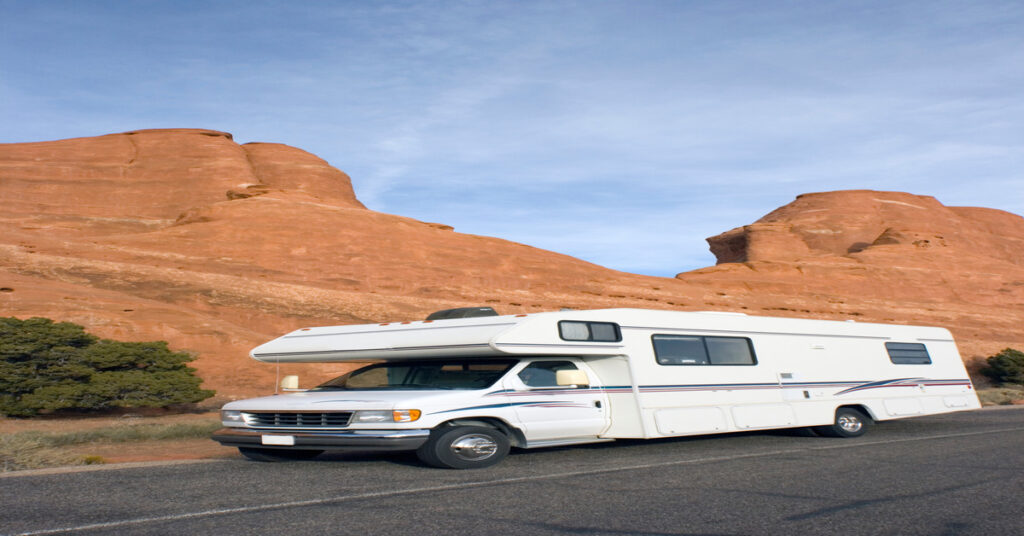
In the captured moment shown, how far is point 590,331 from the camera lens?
30.0 feet

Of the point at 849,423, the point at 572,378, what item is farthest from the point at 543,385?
the point at 849,423

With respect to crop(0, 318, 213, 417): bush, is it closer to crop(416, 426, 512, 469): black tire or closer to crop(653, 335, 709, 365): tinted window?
crop(416, 426, 512, 469): black tire

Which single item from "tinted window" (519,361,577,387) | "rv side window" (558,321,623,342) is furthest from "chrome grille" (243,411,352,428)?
"rv side window" (558,321,623,342)

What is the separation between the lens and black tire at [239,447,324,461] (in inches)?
344

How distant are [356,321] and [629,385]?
21026 mm

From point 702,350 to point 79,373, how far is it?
13653mm

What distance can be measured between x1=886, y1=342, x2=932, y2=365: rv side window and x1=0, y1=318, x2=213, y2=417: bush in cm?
1450

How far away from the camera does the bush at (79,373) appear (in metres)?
15.9

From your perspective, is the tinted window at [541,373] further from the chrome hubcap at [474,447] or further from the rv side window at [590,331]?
the chrome hubcap at [474,447]

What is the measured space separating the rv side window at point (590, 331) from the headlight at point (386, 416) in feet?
6.69

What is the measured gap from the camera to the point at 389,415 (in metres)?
7.70

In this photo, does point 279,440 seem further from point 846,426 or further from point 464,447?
point 846,426

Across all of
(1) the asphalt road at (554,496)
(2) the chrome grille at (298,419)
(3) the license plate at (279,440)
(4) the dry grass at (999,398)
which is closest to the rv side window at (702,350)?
(1) the asphalt road at (554,496)

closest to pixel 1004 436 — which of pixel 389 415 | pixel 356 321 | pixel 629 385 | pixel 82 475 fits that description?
pixel 629 385
